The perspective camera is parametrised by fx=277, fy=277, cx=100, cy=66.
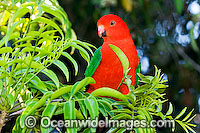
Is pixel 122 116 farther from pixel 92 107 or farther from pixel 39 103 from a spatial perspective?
pixel 39 103

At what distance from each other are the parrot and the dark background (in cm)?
121

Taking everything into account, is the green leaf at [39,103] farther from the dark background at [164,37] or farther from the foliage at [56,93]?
the dark background at [164,37]

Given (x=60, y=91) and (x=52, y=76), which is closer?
(x=60, y=91)

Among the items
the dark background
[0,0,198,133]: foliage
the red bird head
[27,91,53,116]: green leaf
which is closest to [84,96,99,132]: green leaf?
[0,0,198,133]: foliage

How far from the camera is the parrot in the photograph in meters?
1.29

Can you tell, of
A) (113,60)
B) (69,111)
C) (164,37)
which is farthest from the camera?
(164,37)

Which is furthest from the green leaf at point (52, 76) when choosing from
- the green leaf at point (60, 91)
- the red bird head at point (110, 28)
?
the red bird head at point (110, 28)

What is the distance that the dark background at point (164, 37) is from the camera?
2734 millimetres

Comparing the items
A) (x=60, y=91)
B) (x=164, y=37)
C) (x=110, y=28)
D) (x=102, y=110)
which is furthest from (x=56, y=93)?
(x=164, y=37)

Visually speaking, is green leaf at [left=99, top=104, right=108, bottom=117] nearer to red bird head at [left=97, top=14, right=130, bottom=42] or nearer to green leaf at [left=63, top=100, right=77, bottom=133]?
green leaf at [left=63, top=100, right=77, bottom=133]

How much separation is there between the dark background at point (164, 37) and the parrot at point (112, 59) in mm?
A: 1214

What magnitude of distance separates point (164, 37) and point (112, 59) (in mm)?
1731

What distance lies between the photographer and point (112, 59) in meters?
1.30

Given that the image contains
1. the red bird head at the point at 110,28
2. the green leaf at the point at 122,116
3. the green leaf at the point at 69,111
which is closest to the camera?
the green leaf at the point at 69,111
